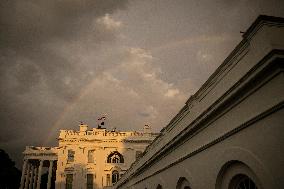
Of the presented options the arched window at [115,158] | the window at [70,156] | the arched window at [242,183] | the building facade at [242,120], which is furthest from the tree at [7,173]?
the arched window at [242,183]

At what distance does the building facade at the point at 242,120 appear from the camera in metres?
5.29

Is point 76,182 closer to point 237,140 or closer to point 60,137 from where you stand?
point 60,137

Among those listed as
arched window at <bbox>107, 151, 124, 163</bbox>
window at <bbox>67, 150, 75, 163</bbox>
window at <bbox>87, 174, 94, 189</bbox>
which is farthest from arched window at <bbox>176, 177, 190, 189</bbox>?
window at <bbox>67, 150, 75, 163</bbox>

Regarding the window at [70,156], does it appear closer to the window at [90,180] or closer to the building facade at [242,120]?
the window at [90,180]

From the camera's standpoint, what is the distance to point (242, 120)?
637 cm

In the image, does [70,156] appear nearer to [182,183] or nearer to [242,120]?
[182,183]

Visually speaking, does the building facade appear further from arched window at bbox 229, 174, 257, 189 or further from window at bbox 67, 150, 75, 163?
A: window at bbox 67, 150, 75, 163

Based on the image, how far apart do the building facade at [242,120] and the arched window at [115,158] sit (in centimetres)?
3297

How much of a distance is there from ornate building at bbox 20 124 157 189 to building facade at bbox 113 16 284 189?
1265 inches

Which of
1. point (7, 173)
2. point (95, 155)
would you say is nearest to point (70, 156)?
point (95, 155)

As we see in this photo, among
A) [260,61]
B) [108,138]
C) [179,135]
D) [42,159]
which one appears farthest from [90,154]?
[260,61]

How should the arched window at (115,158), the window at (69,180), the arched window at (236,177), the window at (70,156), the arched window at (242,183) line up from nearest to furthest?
1. the arched window at (236,177)
2. the arched window at (242,183)
3. the window at (69,180)
4. the window at (70,156)
5. the arched window at (115,158)

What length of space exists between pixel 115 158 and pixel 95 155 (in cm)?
314

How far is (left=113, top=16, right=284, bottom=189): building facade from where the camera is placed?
17.4 feet
